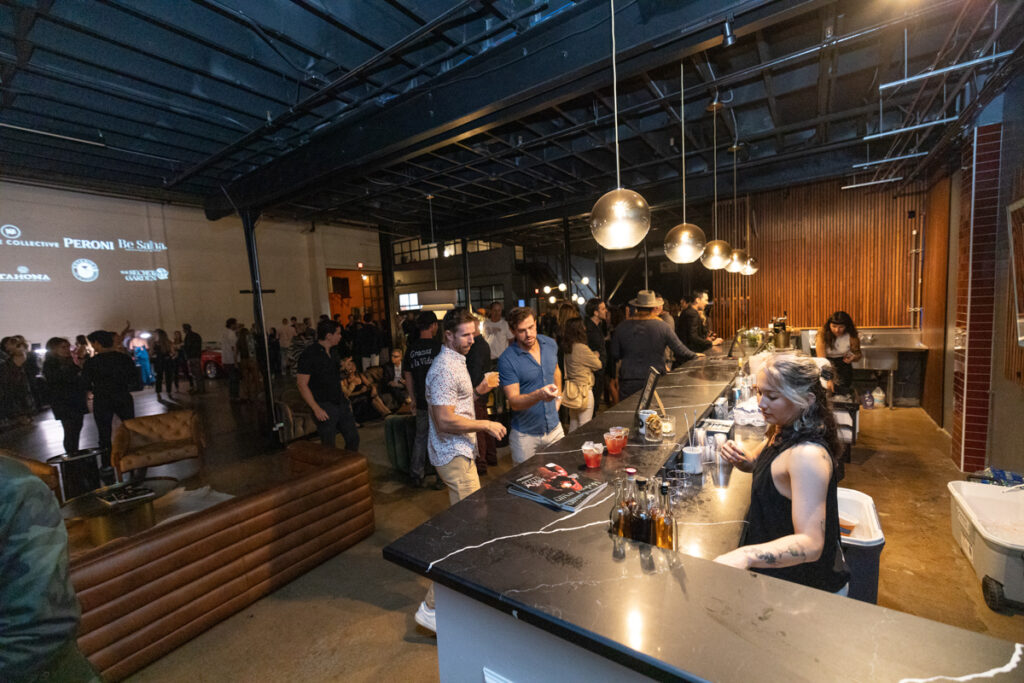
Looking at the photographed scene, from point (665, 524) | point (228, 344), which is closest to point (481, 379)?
point (665, 524)

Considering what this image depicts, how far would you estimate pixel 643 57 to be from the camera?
2859mm

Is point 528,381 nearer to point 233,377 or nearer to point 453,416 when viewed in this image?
point 453,416

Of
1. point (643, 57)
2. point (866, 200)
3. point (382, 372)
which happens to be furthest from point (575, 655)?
point (866, 200)

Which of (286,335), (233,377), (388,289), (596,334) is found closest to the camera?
(596,334)

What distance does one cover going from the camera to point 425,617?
239 centimetres

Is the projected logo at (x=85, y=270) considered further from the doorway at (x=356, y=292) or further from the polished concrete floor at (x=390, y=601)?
the doorway at (x=356, y=292)

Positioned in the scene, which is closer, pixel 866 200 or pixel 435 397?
pixel 435 397

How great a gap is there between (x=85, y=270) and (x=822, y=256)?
10.9 m

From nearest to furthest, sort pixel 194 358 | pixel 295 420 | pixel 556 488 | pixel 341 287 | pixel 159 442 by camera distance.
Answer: pixel 556 488, pixel 159 442, pixel 295 420, pixel 194 358, pixel 341 287

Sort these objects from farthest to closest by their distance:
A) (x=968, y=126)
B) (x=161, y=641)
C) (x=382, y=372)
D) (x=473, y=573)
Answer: (x=382, y=372)
(x=968, y=126)
(x=161, y=641)
(x=473, y=573)

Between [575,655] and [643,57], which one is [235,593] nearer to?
[575,655]

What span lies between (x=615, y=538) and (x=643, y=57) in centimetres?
305

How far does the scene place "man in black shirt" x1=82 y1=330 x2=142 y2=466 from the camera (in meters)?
4.49

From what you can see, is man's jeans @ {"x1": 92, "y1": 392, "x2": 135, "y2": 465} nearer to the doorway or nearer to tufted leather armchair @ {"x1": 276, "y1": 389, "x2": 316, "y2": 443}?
tufted leather armchair @ {"x1": 276, "y1": 389, "x2": 316, "y2": 443}
